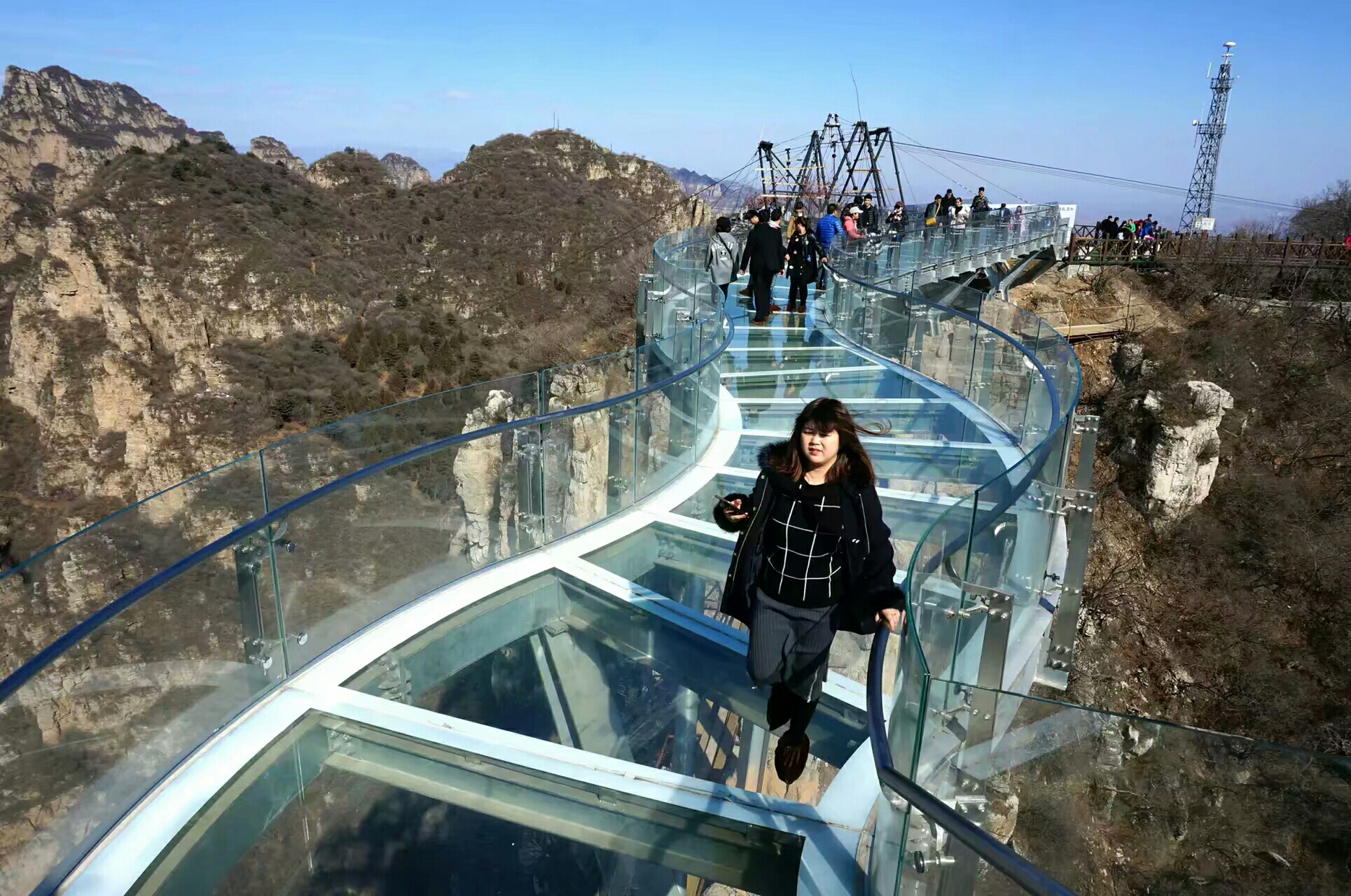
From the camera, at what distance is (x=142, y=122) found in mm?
127938

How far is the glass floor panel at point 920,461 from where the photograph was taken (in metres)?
6.47

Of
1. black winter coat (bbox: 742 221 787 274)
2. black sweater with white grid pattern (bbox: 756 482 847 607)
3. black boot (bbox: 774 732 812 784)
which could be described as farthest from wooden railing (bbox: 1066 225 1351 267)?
black boot (bbox: 774 732 812 784)

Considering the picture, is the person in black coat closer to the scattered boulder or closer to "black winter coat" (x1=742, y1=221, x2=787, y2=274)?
"black winter coat" (x1=742, y1=221, x2=787, y2=274)

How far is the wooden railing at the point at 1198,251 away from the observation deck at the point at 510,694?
4148 centimetres

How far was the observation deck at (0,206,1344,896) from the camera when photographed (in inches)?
105

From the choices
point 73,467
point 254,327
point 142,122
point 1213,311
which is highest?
point 142,122

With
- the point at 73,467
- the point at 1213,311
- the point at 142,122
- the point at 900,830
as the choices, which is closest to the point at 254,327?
the point at 73,467

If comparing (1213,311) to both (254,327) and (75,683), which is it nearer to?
(75,683)

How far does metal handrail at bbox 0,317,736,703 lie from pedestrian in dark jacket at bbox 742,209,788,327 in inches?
233

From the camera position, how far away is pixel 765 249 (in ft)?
37.8

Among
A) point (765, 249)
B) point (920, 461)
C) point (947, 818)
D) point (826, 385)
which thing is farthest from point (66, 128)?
point (947, 818)

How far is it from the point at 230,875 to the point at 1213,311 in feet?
151

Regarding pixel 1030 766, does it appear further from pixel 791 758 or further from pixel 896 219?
pixel 896 219

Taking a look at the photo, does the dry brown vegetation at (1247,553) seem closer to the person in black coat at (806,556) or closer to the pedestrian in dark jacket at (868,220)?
the pedestrian in dark jacket at (868,220)
